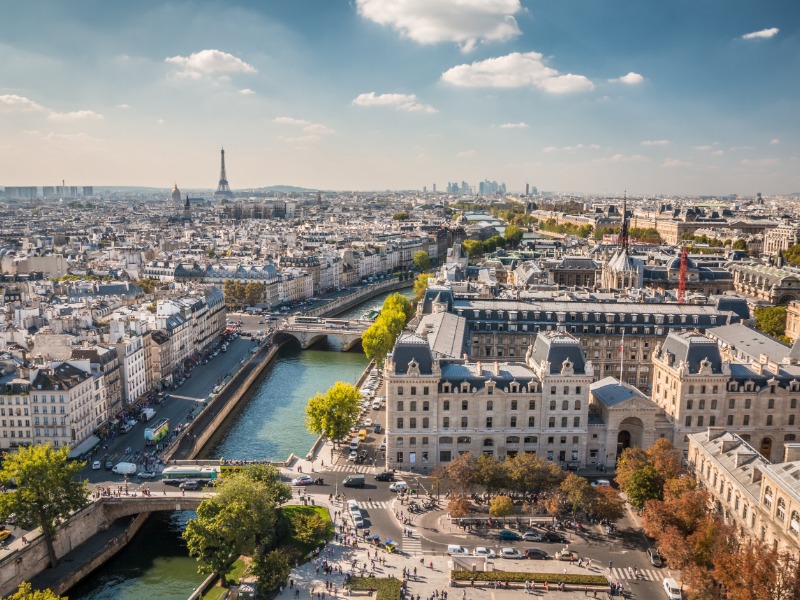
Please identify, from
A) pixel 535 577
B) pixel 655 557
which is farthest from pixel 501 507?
pixel 655 557

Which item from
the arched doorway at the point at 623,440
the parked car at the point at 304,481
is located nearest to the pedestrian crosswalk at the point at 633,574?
the arched doorway at the point at 623,440

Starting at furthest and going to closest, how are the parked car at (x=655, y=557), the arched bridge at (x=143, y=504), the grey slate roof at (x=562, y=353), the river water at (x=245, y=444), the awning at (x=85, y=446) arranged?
the awning at (x=85, y=446) < the grey slate roof at (x=562, y=353) < the arched bridge at (x=143, y=504) < the river water at (x=245, y=444) < the parked car at (x=655, y=557)

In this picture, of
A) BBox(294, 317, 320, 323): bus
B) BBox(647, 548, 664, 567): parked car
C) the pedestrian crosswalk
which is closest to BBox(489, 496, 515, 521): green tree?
the pedestrian crosswalk

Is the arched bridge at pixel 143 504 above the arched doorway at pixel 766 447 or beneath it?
beneath

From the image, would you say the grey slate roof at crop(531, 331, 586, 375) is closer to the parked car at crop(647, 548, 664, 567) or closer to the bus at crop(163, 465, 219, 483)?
the parked car at crop(647, 548, 664, 567)

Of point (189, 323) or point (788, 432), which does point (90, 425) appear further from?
point (788, 432)

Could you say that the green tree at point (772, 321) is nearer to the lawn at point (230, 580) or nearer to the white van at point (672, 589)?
the white van at point (672, 589)

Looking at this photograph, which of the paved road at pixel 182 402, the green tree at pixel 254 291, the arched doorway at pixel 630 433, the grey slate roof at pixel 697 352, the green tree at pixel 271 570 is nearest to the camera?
the green tree at pixel 271 570

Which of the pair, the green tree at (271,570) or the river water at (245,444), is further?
the river water at (245,444)
